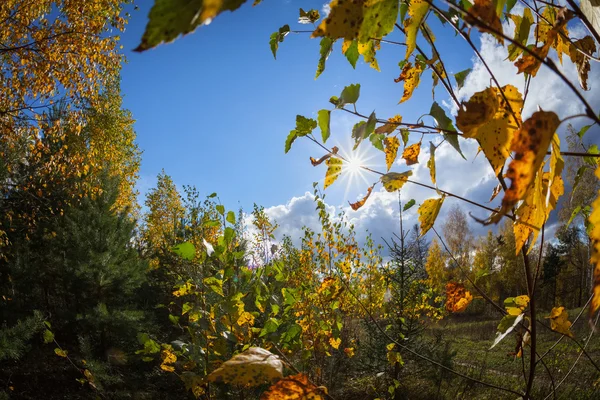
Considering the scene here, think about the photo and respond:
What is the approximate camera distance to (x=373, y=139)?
68 centimetres

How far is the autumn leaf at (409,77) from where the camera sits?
66cm

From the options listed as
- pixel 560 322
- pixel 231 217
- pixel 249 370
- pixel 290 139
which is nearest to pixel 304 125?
→ pixel 290 139

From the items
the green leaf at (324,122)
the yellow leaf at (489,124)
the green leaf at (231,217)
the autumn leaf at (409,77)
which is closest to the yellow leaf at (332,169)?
the green leaf at (324,122)

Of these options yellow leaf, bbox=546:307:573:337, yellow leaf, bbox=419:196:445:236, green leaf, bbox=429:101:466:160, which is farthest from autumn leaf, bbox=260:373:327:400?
yellow leaf, bbox=546:307:573:337

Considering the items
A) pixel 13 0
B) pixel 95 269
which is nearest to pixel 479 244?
pixel 95 269

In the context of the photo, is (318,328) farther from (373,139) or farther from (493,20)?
(493,20)

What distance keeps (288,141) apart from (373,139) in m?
0.17

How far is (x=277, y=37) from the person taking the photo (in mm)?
681

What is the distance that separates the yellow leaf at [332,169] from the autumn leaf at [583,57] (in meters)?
0.43

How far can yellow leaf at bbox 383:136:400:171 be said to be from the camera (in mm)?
713

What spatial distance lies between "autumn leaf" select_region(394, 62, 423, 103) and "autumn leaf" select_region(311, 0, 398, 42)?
32 centimetres

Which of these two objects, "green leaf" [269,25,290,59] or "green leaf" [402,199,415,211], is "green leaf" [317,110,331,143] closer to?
"green leaf" [269,25,290,59]

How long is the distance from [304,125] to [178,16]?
0.45m

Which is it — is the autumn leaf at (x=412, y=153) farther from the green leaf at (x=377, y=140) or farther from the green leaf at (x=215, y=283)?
the green leaf at (x=215, y=283)
